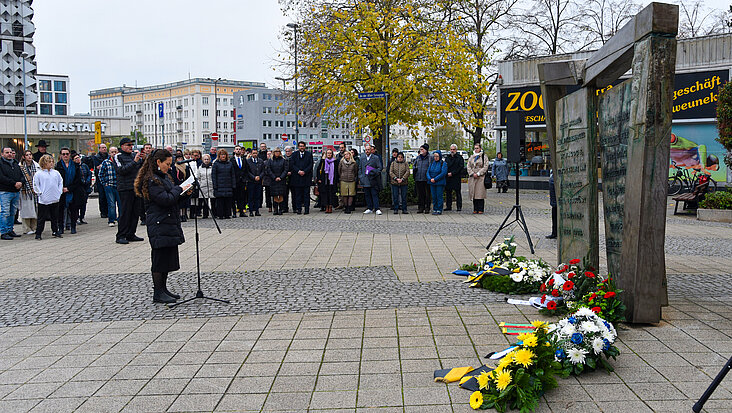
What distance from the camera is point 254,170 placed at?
1852 cm

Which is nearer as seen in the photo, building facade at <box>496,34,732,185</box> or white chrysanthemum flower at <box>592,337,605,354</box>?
white chrysanthemum flower at <box>592,337,605,354</box>

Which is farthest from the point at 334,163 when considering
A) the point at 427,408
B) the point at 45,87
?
the point at 45,87

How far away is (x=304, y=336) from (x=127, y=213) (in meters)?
8.12

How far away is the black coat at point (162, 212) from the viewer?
7281 millimetres

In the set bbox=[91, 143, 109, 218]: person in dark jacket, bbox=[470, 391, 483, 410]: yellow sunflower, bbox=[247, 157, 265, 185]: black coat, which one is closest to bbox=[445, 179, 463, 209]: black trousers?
bbox=[247, 157, 265, 185]: black coat

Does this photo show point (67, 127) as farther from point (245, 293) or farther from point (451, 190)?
point (245, 293)

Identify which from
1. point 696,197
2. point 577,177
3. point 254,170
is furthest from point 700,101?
point 577,177

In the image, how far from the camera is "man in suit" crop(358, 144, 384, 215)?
18.4 metres

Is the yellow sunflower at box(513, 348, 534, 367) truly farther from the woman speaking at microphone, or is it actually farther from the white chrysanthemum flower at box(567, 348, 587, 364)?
the woman speaking at microphone

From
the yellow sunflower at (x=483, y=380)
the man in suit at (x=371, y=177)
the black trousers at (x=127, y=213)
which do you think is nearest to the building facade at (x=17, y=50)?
the man in suit at (x=371, y=177)

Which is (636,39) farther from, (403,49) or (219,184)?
(403,49)

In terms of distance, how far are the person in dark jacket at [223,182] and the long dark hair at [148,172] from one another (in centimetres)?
1022

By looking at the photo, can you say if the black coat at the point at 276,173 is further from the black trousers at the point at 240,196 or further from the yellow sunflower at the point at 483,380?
the yellow sunflower at the point at 483,380

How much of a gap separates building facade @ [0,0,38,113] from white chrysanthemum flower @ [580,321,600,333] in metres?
48.0
